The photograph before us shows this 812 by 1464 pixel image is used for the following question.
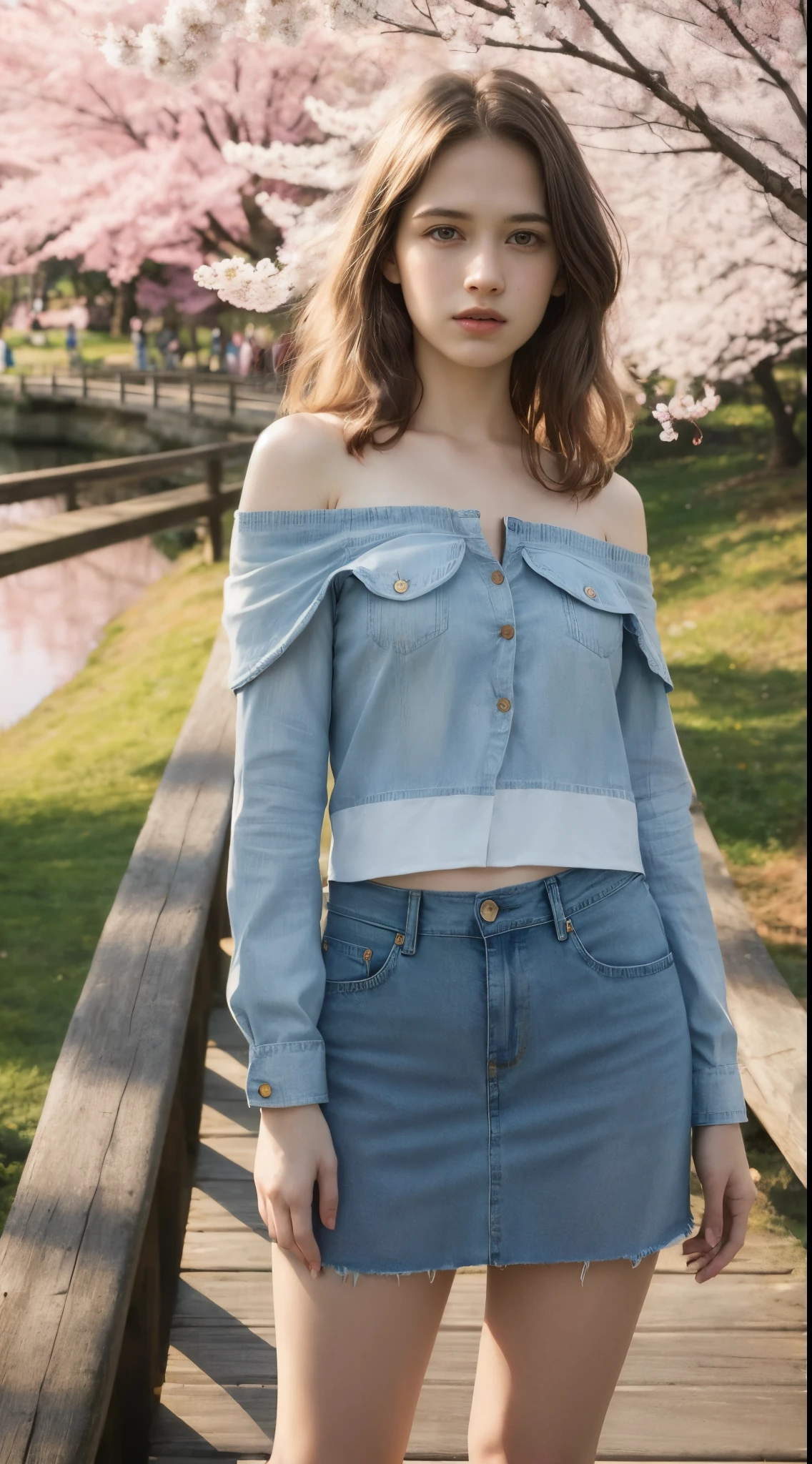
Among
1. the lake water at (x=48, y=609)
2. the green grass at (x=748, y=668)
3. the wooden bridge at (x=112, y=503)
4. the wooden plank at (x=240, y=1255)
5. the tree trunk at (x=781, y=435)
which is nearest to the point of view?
the wooden plank at (x=240, y=1255)

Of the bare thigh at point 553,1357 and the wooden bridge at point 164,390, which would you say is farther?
the wooden bridge at point 164,390

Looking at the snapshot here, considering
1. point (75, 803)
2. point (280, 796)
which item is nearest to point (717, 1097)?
point (280, 796)

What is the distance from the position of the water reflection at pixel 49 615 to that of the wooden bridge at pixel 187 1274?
0.78m

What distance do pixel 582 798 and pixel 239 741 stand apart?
0.38m

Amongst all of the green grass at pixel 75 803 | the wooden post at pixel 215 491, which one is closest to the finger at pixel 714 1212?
the green grass at pixel 75 803

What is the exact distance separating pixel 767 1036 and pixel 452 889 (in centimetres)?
132

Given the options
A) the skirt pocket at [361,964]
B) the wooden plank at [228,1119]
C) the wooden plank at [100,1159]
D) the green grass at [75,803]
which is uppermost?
the skirt pocket at [361,964]

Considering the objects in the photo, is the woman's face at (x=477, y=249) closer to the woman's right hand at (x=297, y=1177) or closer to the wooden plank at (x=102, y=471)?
the woman's right hand at (x=297, y=1177)

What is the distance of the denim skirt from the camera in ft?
3.82

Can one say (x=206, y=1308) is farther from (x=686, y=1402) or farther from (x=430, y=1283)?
(x=430, y=1283)

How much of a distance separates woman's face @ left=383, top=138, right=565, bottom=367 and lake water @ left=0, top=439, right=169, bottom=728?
5.86 ft

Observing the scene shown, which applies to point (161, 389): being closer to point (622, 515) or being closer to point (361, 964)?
point (622, 515)

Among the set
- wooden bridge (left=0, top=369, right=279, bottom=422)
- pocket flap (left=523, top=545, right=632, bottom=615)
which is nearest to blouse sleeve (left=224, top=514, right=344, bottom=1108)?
pocket flap (left=523, top=545, right=632, bottom=615)

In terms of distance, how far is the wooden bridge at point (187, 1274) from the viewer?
1352 millimetres
